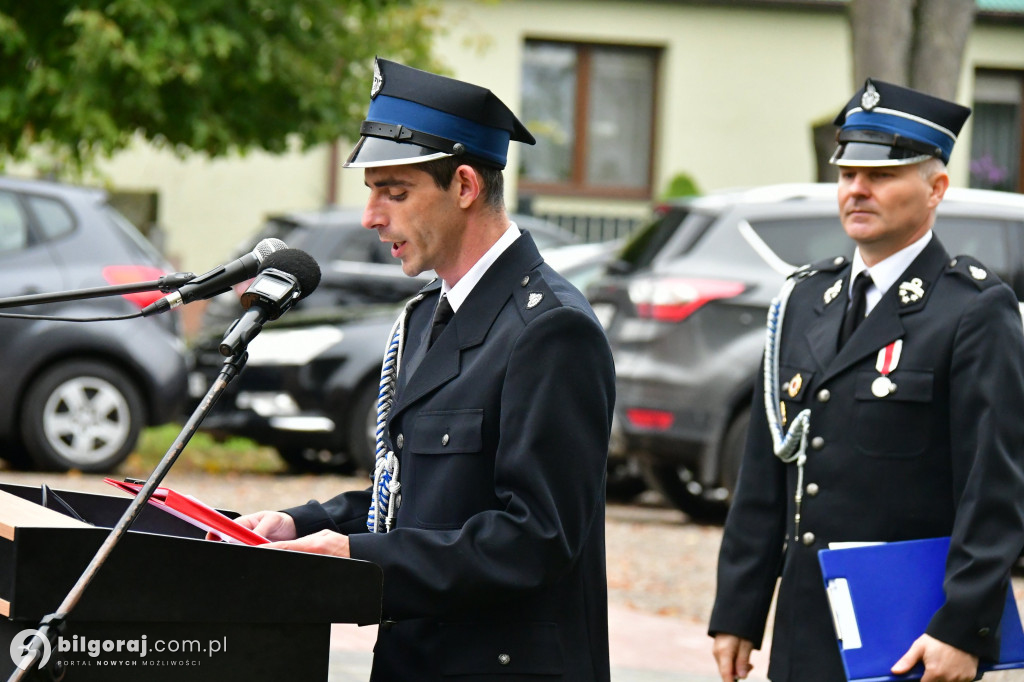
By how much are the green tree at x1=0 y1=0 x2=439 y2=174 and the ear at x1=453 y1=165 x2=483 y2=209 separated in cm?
939

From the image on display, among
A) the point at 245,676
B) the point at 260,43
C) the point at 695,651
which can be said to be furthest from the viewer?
the point at 260,43

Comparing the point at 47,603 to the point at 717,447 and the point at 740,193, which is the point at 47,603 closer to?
the point at 717,447

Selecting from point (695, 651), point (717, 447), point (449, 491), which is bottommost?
point (695, 651)

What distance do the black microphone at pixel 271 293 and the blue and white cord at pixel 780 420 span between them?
1287mm

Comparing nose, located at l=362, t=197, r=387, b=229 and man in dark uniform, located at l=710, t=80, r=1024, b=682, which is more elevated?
nose, located at l=362, t=197, r=387, b=229

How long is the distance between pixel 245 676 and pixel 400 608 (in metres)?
0.29

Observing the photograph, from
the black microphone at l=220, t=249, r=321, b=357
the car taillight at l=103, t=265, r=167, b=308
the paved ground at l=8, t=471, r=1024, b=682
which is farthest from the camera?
the car taillight at l=103, t=265, r=167, b=308

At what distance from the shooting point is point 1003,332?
3.29 meters

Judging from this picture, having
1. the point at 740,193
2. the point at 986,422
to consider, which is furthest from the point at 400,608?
the point at 740,193

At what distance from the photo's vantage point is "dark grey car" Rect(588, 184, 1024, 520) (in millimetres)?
8578

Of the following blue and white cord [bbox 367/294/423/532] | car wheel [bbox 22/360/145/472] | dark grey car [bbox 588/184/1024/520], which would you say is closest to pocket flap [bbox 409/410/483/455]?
blue and white cord [bbox 367/294/423/532]

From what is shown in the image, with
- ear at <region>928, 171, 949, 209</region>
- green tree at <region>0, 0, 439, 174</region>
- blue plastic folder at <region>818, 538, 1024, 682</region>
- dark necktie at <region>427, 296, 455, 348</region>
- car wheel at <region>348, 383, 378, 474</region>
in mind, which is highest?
green tree at <region>0, 0, 439, 174</region>

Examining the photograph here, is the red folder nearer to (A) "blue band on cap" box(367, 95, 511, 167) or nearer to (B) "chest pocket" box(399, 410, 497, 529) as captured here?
(B) "chest pocket" box(399, 410, 497, 529)

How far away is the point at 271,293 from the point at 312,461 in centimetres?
883
